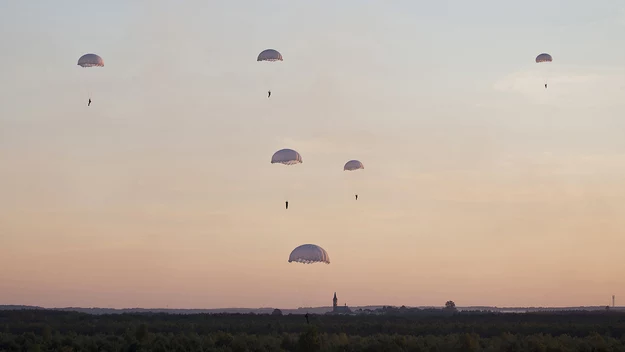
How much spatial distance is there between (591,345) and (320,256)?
20500 mm

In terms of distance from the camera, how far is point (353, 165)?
85.2 metres

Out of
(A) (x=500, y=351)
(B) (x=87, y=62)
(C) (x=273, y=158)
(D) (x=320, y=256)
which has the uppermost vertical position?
(B) (x=87, y=62)

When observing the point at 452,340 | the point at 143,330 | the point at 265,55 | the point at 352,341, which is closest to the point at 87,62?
the point at 265,55

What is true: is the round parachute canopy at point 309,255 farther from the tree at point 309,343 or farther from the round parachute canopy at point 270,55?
the round parachute canopy at point 270,55

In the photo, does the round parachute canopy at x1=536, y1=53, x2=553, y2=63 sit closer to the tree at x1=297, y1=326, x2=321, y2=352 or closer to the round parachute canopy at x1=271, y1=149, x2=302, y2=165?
the round parachute canopy at x1=271, y1=149, x2=302, y2=165

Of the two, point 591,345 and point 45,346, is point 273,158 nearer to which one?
point 45,346

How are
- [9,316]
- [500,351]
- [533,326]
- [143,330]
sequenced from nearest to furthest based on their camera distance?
[500,351], [143,330], [533,326], [9,316]

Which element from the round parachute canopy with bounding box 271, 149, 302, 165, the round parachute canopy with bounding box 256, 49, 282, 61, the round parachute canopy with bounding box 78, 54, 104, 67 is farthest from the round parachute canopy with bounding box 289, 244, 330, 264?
the round parachute canopy with bounding box 78, 54, 104, 67

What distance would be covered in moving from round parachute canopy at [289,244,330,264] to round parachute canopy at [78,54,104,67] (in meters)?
22.0

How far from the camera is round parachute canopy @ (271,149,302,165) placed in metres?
76.9

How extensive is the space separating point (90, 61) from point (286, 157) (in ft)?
57.9

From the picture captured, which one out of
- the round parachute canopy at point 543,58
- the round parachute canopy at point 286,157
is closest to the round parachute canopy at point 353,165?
the round parachute canopy at point 286,157

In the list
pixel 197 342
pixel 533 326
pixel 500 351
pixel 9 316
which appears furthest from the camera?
pixel 9 316

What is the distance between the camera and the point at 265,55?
78.2 metres
